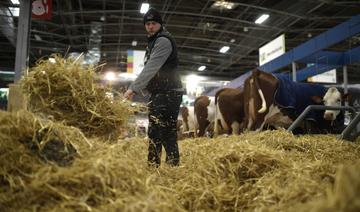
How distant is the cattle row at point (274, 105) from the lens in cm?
663

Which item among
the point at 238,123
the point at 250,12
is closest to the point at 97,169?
the point at 238,123

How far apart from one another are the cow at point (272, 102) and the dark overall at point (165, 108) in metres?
3.42

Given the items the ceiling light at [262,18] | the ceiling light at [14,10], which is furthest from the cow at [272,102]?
the ceiling light at [14,10]

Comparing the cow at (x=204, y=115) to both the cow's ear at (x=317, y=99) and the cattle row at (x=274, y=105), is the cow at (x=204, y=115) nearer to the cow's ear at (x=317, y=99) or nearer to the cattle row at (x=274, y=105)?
the cattle row at (x=274, y=105)

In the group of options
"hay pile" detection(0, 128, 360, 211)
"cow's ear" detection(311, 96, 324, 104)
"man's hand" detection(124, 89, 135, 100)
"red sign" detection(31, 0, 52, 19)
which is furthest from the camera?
"red sign" detection(31, 0, 52, 19)

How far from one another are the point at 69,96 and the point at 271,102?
4.76m

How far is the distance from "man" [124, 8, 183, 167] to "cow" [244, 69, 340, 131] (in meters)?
3.42

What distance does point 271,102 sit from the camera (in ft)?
21.7

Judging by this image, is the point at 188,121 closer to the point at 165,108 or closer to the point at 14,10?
the point at 14,10

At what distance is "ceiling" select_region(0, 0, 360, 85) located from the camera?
1088 cm

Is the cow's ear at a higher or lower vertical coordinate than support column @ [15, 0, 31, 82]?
lower

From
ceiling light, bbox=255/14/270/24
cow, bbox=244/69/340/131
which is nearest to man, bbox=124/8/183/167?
cow, bbox=244/69/340/131

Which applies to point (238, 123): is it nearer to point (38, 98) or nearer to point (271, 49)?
point (271, 49)

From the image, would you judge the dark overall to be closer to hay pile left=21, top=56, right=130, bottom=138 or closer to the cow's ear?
hay pile left=21, top=56, right=130, bottom=138
